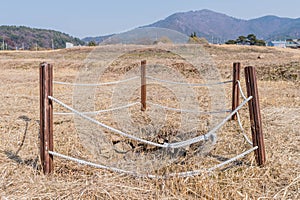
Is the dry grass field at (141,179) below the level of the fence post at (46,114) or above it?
below

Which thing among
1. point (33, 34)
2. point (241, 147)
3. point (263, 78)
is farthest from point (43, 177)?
point (33, 34)

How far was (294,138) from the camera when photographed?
153 inches

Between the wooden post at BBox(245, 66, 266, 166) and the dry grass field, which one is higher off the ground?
the wooden post at BBox(245, 66, 266, 166)

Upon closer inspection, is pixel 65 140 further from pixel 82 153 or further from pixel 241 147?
pixel 241 147

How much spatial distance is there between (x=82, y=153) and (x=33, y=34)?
99095 mm

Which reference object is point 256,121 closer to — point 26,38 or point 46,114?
point 46,114

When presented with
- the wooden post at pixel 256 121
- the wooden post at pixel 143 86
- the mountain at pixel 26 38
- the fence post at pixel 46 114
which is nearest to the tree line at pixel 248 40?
the wooden post at pixel 143 86

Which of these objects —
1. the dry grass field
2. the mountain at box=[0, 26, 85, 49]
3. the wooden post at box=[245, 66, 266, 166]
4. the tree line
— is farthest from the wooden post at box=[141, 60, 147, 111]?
the mountain at box=[0, 26, 85, 49]

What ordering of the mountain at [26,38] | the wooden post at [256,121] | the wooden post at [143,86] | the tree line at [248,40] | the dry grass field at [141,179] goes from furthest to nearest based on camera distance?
the mountain at [26,38], the tree line at [248,40], the wooden post at [143,86], the wooden post at [256,121], the dry grass field at [141,179]

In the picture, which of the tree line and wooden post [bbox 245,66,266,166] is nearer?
wooden post [bbox 245,66,266,166]

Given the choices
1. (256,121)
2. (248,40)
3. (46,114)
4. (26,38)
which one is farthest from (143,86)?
(26,38)

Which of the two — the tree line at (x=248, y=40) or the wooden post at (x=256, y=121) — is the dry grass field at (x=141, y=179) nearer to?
the wooden post at (x=256, y=121)

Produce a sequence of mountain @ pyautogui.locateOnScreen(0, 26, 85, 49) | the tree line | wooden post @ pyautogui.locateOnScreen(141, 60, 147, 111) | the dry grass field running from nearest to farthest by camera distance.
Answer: the dry grass field → wooden post @ pyautogui.locateOnScreen(141, 60, 147, 111) → the tree line → mountain @ pyautogui.locateOnScreen(0, 26, 85, 49)

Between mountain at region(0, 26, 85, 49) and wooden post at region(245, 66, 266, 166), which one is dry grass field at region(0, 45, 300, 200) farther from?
mountain at region(0, 26, 85, 49)
